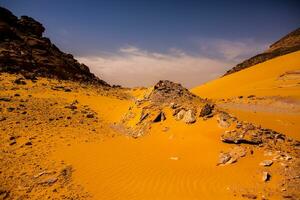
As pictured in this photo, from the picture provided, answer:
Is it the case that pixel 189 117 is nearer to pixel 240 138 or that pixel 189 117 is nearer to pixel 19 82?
pixel 240 138

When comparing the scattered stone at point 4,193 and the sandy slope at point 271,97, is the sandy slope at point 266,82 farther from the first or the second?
the scattered stone at point 4,193

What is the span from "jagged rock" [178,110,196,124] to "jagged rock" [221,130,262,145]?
95.0 inches

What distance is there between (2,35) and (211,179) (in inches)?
Answer: 1377

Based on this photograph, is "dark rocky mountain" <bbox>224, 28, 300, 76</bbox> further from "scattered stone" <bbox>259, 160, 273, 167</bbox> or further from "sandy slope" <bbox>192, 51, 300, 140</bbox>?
"scattered stone" <bbox>259, 160, 273, 167</bbox>

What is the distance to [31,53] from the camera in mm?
37469

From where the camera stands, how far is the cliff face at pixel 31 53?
33.5 meters

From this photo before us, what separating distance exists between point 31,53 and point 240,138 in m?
32.5

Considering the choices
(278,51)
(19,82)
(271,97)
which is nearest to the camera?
(19,82)

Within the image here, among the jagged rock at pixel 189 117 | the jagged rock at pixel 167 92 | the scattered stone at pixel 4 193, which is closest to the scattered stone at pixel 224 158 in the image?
the jagged rock at pixel 189 117

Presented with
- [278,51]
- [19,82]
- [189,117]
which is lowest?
[189,117]

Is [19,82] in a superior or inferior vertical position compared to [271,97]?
inferior

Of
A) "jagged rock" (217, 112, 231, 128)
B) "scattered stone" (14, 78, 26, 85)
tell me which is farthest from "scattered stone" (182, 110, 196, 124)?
"scattered stone" (14, 78, 26, 85)

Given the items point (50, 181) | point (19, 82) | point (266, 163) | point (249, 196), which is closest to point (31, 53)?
point (19, 82)

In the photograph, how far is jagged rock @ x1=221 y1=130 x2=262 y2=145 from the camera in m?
12.2
